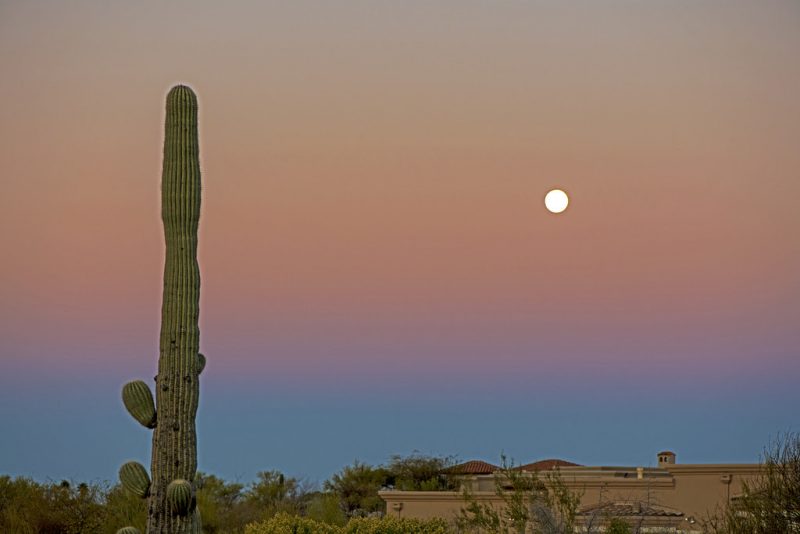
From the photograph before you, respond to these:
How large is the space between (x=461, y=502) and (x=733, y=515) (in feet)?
43.5

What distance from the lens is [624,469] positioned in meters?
36.1

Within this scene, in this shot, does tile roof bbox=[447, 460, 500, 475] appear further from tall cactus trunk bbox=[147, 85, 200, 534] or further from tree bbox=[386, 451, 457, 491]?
tall cactus trunk bbox=[147, 85, 200, 534]

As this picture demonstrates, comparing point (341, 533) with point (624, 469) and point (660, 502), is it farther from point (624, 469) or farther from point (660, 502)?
point (624, 469)

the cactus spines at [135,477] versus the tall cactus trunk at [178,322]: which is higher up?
the tall cactus trunk at [178,322]

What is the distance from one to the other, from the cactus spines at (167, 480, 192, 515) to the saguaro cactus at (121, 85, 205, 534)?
0.01 metres

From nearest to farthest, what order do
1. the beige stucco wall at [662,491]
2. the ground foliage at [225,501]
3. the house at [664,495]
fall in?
the house at [664,495] < the beige stucco wall at [662,491] < the ground foliage at [225,501]

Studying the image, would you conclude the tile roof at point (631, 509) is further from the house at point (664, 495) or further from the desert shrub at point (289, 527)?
the desert shrub at point (289, 527)

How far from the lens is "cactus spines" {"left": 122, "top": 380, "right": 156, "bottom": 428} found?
725 inches

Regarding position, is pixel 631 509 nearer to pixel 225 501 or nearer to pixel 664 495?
pixel 664 495

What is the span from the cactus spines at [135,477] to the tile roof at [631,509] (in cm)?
962

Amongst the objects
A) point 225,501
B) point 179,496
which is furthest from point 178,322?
point 225,501

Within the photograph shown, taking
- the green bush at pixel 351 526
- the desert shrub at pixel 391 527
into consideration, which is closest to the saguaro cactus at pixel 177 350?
the green bush at pixel 351 526

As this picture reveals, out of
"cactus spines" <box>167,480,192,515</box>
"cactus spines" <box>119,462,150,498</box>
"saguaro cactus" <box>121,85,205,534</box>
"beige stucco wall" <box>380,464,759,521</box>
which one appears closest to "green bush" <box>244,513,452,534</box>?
"beige stucco wall" <box>380,464,759,521</box>

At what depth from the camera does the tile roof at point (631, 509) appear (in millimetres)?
25266
